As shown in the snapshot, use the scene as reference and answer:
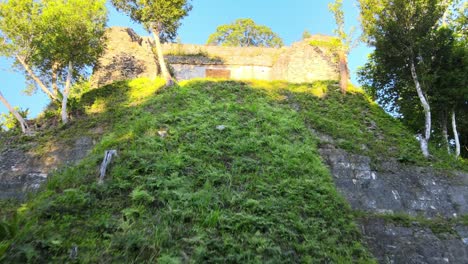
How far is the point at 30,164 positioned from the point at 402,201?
466 inches

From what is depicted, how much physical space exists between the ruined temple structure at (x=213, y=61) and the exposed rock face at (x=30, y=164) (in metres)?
7.20

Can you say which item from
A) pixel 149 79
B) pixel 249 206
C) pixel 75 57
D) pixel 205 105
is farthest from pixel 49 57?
pixel 249 206

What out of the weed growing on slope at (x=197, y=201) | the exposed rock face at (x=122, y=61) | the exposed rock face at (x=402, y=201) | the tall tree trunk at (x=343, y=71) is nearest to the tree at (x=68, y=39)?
the exposed rock face at (x=122, y=61)

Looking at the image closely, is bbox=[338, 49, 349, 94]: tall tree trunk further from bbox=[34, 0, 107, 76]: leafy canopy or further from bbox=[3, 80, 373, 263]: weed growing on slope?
bbox=[34, 0, 107, 76]: leafy canopy

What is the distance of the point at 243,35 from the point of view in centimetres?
3256

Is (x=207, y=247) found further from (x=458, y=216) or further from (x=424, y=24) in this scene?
(x=424, y=24)

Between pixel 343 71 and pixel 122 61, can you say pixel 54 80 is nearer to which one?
pixel 122 61

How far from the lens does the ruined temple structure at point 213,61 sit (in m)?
20.9

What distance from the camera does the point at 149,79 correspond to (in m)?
19.9

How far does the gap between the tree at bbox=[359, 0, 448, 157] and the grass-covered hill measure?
6.69 feet

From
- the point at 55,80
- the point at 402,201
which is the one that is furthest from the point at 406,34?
the point at 55,80

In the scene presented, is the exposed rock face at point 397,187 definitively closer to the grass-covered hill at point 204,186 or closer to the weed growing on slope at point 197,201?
the grass-covered hill at point 204,186

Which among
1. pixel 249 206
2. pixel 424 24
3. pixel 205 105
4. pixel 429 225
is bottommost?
pixel 429 225

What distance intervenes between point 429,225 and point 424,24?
888 cm
